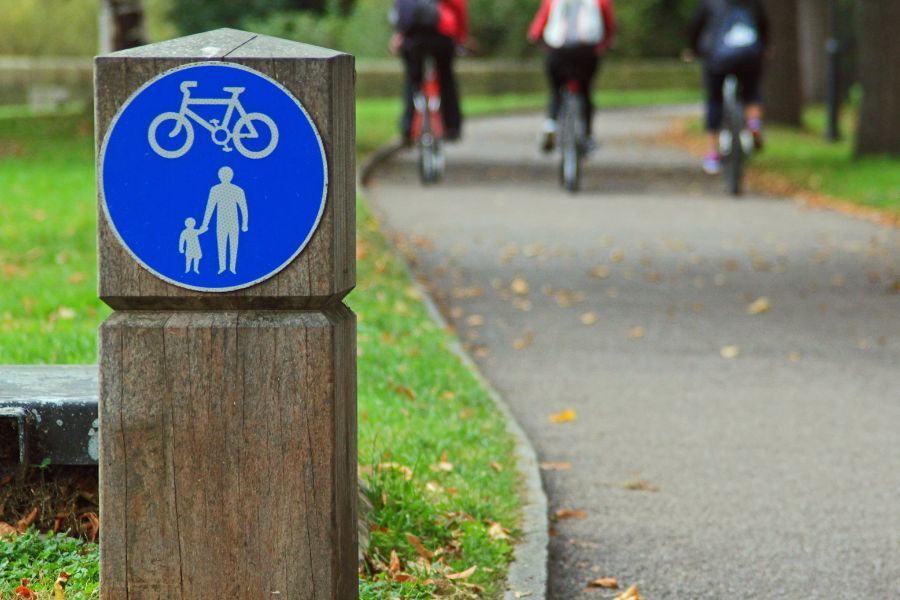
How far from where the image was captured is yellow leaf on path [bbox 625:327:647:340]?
28.6ft

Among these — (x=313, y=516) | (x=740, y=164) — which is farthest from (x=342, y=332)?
(x=740, y=164)

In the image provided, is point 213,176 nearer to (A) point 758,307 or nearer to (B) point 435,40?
(A) point 758,307

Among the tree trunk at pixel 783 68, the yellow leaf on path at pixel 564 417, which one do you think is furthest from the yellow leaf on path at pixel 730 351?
the tree trunk at pixel 783 68

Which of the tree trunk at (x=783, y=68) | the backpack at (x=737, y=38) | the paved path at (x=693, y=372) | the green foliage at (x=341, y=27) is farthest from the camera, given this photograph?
the green foliage at (x=341, y=27)

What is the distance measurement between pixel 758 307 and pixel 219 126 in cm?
684

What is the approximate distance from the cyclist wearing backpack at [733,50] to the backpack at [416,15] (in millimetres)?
2406

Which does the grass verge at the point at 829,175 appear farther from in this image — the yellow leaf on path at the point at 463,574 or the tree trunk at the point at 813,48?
the tree trunk at the point at 813,48

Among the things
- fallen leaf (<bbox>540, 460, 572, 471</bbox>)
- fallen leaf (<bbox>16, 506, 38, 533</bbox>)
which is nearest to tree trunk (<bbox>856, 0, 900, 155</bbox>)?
fallen leaf (<bbox>540, 460, 572, 471</bbox>)

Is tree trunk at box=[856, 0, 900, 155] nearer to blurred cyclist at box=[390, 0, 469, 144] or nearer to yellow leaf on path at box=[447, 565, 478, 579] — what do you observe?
blurred cyclist at box=[390, 0, 469, 144]

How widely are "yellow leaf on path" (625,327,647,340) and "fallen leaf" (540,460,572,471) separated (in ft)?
8.74

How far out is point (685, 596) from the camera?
457cm

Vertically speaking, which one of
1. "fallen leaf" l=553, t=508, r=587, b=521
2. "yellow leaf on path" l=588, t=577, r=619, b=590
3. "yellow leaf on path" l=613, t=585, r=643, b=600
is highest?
"yellow leaf on path" l=613, t=585, r=643, b=600

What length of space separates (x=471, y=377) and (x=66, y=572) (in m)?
3.45

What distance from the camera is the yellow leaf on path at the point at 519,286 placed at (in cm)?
1020
